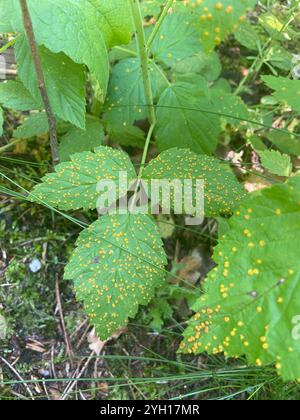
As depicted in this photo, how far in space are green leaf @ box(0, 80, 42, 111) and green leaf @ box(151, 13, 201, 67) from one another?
0.56m

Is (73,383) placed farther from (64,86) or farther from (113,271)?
(64,86)

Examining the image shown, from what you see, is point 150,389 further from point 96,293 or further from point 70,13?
point 70,13

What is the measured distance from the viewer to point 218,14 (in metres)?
0.95

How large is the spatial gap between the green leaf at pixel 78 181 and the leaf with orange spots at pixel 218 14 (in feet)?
2.43

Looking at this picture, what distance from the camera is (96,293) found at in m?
1.49

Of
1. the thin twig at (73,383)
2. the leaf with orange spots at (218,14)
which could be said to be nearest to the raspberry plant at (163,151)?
the leaf with orange spots at (218,14)

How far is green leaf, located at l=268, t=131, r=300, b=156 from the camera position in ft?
7.11

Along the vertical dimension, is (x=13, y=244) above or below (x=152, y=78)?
below

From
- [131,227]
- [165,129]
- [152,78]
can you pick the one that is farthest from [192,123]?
[131,227]

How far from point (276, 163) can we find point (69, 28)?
0.94 metres

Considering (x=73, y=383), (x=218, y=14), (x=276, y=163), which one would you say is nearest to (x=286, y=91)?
(x=276, y=163)

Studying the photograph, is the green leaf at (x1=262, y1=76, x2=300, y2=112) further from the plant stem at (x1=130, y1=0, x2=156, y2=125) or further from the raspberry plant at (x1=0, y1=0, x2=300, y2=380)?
the plant stem at (x1=130, y1=0, x2=156, y2=125)
